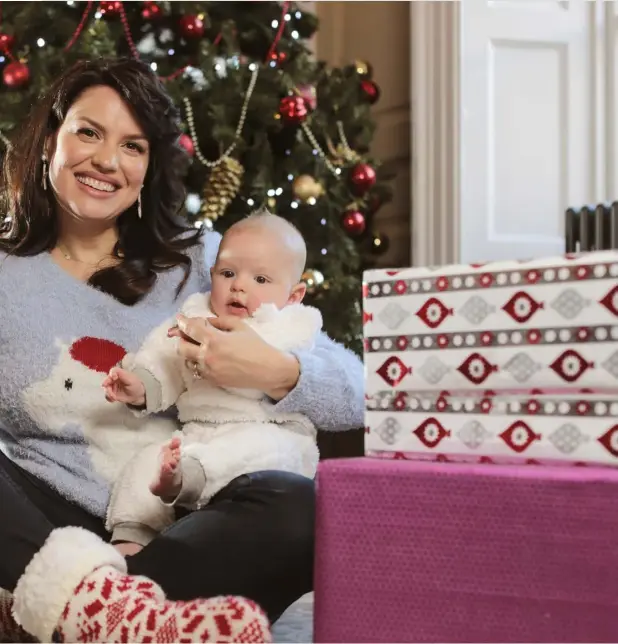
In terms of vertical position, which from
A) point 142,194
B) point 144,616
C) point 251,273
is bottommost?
point 144,616

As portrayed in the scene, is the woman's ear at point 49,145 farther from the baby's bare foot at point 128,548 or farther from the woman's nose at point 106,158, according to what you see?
the baby's bare foot at point 128,548

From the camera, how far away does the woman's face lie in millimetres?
1436

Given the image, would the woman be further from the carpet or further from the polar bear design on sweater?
the carpet

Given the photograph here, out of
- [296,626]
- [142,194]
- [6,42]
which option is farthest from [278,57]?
[296,626]

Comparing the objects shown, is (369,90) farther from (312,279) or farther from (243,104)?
(312,279)

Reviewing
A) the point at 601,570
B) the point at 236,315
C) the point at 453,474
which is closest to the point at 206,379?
the point at 236,315

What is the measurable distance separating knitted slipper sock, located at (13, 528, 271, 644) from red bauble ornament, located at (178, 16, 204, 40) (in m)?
1.67

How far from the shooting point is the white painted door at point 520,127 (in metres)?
2.74

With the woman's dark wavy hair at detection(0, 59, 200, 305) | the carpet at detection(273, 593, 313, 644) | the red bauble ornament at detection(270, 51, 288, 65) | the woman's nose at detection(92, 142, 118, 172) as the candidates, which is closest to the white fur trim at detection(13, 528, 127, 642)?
the carpet at detection(273, 593, 313, 644)

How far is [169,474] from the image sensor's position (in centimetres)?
113

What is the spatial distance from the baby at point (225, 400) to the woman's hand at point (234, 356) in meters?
0.02

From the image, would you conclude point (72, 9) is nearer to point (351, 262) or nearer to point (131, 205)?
point (351, 262)

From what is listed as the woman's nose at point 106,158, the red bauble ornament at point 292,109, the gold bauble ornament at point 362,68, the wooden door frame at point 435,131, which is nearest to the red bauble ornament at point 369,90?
the gold bauble ornament at point 362,68

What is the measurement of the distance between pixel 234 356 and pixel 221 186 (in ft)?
4.02
